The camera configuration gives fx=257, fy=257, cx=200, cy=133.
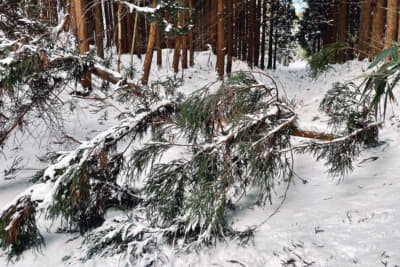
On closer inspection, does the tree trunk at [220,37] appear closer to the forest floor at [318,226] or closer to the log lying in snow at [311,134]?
the forest floor at [318,226]

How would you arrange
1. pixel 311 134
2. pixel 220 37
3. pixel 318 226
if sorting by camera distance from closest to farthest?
pixel 318 226 → pixel 311 134 → pixel 220 37

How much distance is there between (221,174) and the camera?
2189 mm

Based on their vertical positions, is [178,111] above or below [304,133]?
above

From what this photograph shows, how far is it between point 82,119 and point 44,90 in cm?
329

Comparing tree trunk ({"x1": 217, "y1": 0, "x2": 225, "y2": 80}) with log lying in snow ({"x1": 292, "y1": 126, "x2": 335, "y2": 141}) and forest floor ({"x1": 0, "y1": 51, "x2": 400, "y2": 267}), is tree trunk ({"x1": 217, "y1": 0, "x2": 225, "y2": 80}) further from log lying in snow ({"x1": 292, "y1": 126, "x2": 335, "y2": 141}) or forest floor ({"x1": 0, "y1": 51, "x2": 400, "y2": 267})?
log lying in snow ({"x1": 292, "y1": 126, "x2": 335, "y2": 141})

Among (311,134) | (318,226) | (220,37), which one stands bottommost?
(318,226)

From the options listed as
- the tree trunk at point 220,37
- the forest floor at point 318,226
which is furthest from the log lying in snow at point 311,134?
the tree trunk at point 220,37

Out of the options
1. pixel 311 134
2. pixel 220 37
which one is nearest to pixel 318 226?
pixel 311 134

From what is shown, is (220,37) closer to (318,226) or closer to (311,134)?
(311,134)

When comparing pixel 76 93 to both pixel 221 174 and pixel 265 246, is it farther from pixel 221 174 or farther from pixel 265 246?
pixel 265 246

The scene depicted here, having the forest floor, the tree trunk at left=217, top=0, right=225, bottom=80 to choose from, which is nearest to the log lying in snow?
the forest floor

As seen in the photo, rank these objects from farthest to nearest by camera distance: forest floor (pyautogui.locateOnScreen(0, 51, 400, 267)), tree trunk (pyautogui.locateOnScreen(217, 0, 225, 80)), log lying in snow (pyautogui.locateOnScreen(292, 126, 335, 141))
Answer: tree trunk (pyautogui.locateOnScreen(217, 0, 225, 80)) → log lying in snow (pyautogui.locateOnScreen(292, 126, 335, 141)) → forest floor (pyautogui.locateOnScreen(0, 51, 400, 267))

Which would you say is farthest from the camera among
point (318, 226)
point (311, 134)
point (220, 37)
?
point (220, 37)

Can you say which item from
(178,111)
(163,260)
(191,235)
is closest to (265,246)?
(191,235)
